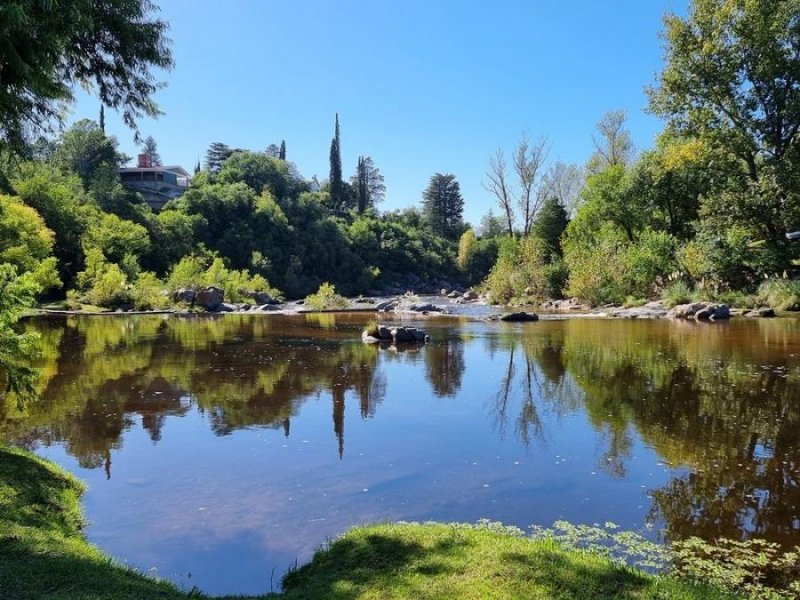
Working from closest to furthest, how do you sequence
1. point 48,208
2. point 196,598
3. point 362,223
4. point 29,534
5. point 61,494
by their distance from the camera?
1. point 196,598
2. point 29,534
3. point 61,494
4. point 48,208
5. point 362,223

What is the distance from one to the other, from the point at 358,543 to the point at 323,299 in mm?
38207

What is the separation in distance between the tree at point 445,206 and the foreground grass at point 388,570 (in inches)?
3761

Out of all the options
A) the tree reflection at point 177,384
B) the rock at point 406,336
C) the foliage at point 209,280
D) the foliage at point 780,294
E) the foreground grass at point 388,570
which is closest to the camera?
the foreground grass at point 388,570

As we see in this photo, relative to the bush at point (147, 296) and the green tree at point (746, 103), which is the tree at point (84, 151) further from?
the green tree at point (746, 103)

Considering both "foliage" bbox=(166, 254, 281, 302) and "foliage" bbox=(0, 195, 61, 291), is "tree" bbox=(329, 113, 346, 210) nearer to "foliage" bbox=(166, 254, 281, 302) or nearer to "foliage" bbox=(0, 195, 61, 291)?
"foliage" bbox=(166, 254, 281, 302)

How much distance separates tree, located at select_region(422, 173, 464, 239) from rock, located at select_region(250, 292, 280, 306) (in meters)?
54.4

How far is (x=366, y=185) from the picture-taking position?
102 meters

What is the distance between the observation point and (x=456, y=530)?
525 centimetres

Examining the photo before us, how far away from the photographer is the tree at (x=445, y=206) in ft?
329

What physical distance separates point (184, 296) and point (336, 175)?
57.3 meters

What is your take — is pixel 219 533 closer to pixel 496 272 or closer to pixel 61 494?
pixel 61 494

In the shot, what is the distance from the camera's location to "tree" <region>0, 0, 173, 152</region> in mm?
4676

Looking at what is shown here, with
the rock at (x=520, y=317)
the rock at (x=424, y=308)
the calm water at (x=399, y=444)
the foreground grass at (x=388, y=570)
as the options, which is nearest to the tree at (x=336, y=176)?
the rock at (x=424, y=308)

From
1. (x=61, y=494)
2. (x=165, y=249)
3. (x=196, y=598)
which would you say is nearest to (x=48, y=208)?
(x=165, y=249)
